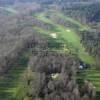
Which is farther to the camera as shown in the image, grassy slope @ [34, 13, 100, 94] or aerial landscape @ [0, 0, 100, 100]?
grassy slope @ [34, 13, 100, 94]

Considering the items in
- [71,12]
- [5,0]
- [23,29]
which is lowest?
[23,29]

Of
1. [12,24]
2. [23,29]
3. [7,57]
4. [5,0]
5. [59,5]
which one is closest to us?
[7,57]

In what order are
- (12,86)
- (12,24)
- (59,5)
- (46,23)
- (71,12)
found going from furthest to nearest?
(59,5), (71,12), (46,23), (12,24), (12,86)

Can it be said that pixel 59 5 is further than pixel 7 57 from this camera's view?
Yes

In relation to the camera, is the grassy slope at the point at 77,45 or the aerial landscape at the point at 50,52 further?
the grassy slope at the point at 77,45

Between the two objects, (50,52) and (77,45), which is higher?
(77,45)

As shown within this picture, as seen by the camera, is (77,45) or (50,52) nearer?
(50,52)

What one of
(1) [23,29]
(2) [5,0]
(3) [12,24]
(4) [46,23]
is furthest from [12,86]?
(2) [5,0]

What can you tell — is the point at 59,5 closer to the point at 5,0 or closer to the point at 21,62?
the point at 5,0
